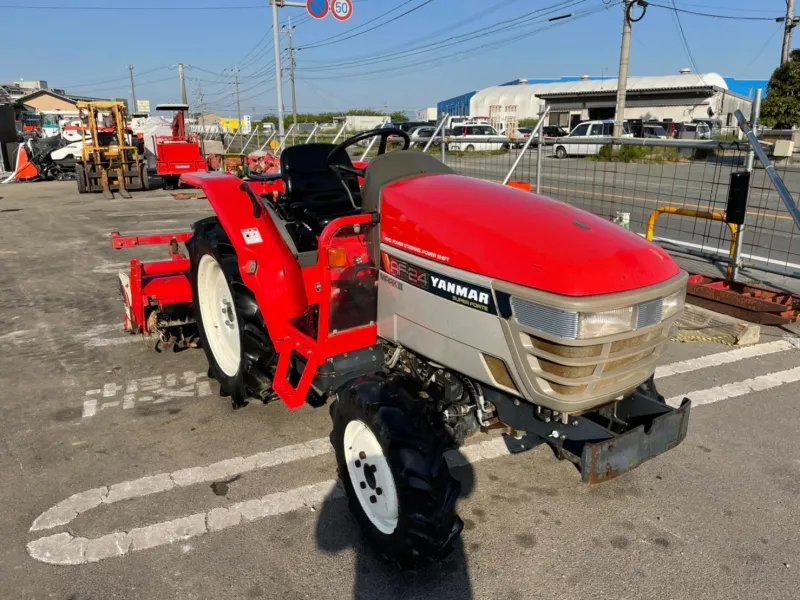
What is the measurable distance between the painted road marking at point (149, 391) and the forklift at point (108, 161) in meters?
12.5

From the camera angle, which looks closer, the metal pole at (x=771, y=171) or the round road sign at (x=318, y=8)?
the metal pole at (x=771, y=171)

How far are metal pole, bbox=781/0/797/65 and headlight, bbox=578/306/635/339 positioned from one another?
29.6m

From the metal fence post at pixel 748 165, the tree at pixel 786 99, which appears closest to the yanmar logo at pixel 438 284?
the metal fence post at pixel 748 165

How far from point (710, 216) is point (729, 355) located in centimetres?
152

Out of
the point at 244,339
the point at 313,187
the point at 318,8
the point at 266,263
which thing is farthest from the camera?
the point at 318,8

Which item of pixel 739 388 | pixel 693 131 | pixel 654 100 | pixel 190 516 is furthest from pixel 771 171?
pixel 654 100

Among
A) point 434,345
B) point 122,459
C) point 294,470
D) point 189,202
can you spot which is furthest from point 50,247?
point 434,345

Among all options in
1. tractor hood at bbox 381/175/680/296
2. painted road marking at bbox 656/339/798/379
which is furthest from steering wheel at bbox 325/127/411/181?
painted road marking at bbox 656/339/798/379

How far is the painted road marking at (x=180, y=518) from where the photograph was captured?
2619 mm

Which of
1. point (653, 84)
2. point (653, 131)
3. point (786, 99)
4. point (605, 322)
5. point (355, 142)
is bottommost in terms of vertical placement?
point (605, 322)

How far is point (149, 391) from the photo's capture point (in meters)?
4.15

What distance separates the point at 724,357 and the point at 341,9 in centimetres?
1564

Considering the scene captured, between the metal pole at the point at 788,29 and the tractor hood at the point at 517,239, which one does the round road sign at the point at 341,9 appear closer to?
the tractor hood at the point at 517,239

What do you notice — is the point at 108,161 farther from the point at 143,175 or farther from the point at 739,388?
the point at 739,388
